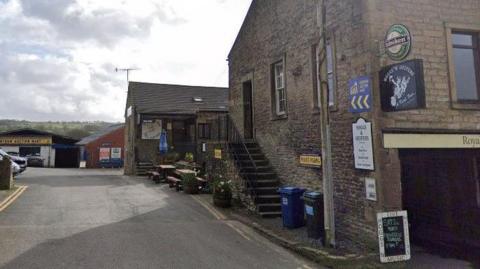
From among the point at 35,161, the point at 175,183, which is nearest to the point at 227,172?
the point at 175,183

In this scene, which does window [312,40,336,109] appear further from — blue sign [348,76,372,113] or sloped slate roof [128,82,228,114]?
sloped slate roof [128,82,228,114]

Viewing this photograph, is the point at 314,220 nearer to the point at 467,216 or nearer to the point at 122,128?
the point at 467,216

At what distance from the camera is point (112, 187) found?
19.4 metres

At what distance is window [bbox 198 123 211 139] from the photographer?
29.1 meters

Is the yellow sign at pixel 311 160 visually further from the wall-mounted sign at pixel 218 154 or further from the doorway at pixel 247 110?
the doorway at pixel 247 110

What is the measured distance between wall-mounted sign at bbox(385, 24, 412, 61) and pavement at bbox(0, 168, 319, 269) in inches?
179

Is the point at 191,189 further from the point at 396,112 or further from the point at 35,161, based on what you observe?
the point at 35,161

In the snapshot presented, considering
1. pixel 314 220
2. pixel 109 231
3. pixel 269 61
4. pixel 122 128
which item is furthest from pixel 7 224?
pixel 122 128

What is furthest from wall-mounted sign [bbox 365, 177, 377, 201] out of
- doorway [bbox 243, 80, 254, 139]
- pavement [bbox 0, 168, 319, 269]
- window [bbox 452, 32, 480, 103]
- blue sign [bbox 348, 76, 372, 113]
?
doorway [bbox 243, 80, 254, 139]

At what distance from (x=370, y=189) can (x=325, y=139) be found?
4.81ft

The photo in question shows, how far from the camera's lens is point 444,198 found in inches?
404

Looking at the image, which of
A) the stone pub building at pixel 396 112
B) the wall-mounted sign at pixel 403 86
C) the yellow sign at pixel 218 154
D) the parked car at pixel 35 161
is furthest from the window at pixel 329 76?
the parked car at pixel 35 161

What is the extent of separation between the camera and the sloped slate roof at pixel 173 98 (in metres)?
31.1

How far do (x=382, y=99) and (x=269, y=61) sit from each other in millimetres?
6320
